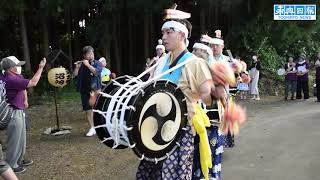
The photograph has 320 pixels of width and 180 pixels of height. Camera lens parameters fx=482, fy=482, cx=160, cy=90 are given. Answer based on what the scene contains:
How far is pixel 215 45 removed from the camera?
630 centimetres

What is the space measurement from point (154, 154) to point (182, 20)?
3.90 ft

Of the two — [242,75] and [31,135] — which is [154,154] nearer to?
[242,75]

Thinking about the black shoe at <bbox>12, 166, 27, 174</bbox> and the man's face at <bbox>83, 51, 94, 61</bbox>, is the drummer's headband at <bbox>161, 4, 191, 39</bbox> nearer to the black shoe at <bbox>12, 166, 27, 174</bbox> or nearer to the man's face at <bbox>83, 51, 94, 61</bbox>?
the black shoe at <bbox>12, 166, 27, 174</bbox>

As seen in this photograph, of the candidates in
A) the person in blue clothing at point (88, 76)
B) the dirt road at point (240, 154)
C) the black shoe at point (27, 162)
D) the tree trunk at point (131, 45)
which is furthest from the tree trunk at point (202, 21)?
the black shoe at point (27, 162)

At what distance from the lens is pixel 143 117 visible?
142 inches

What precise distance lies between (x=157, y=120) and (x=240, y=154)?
4.15m

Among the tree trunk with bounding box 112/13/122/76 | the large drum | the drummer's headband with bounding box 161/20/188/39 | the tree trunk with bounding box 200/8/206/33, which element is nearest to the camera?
the large drum

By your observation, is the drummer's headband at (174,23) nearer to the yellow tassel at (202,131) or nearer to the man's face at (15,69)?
the yellow tassel at (202,131)

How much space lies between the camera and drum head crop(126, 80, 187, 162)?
11.6 ft

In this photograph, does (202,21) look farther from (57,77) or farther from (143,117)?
(143,117)

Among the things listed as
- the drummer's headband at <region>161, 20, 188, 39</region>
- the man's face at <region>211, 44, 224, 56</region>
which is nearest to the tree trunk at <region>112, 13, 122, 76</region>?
the man's face at <region>211, 44, 224, 56</region>

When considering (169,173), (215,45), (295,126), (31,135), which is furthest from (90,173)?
(295,126)

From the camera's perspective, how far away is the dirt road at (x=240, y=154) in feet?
21.7

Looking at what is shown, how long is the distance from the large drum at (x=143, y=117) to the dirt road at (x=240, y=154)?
266cm
